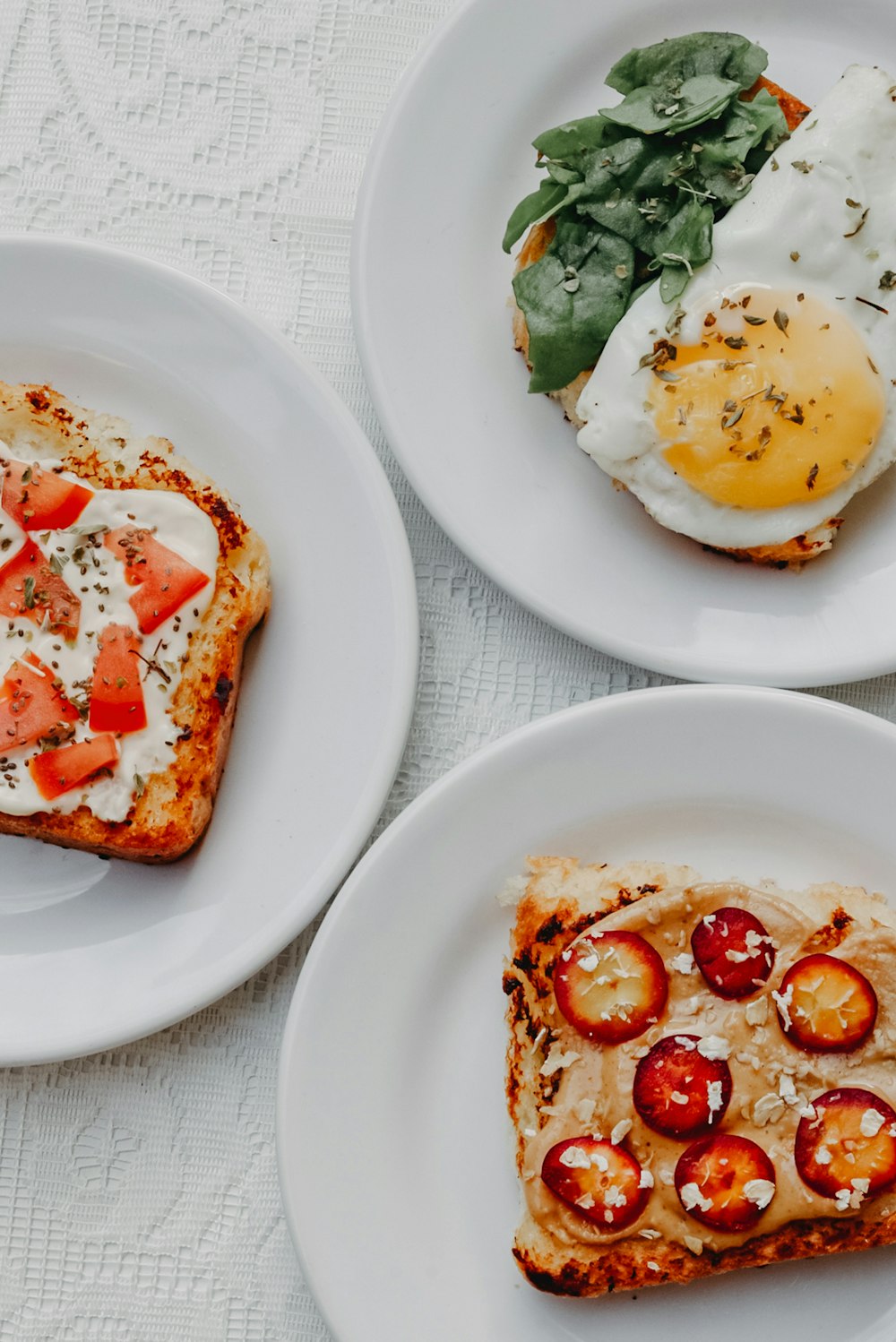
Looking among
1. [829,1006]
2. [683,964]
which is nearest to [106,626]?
[683,964]

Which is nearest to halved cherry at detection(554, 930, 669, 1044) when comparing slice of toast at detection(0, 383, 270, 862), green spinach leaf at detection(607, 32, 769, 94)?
slice of toast at detection(0, 383, 270, 862)

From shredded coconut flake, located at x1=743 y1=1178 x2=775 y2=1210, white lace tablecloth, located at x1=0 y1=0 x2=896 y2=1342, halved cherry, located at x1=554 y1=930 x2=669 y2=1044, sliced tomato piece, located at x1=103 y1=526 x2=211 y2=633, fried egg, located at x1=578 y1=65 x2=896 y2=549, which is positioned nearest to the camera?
shredded coconut flake, located at x1=743 y1=1178 x2=775 y2=1210

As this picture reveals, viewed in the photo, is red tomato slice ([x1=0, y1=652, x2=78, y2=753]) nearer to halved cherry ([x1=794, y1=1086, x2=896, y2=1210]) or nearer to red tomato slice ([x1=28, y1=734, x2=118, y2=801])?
red tomato slice ([x1=28, y1=734, x2=118, y2=801])

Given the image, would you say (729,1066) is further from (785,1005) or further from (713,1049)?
(785,1005)

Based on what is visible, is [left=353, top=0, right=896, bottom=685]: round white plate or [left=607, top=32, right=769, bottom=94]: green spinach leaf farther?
[left=353, top=0, right=896, bottom=685]: round white plate

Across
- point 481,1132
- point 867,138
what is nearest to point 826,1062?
point 481,1132

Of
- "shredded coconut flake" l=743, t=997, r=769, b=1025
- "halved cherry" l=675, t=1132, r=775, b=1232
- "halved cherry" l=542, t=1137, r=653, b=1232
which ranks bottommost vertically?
"halved cherry" l=542, t=1137, r=653, b=1232
